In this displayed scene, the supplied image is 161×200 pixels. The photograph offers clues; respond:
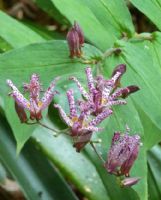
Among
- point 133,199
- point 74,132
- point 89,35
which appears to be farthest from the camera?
point 133,199

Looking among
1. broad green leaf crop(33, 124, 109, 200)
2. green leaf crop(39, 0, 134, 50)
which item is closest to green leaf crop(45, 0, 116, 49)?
green leaf crop(39, 0, 134, 50)

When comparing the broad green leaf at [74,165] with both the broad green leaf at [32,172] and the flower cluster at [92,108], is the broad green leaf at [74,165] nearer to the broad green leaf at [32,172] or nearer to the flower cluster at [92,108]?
the broad green leaf at [32,172]

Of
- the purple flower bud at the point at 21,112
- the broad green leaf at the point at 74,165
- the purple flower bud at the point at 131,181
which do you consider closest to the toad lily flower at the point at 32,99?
the purple flower bud at the point at 21,112

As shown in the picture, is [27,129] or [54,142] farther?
[54,142]

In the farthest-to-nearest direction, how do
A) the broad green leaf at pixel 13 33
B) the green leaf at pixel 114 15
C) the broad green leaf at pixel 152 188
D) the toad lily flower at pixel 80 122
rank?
the broad green leaf at pixel 152 188 < the broad green leaf at pixel 13 33 < the green leaf at pixel 114 15 < the toad lily flower at pixel 80 122

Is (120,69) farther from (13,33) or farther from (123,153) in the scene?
(13,33)

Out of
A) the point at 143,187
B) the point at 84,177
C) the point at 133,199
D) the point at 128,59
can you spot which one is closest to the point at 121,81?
the point at 128,59

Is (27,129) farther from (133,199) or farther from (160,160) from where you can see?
(160,160)
